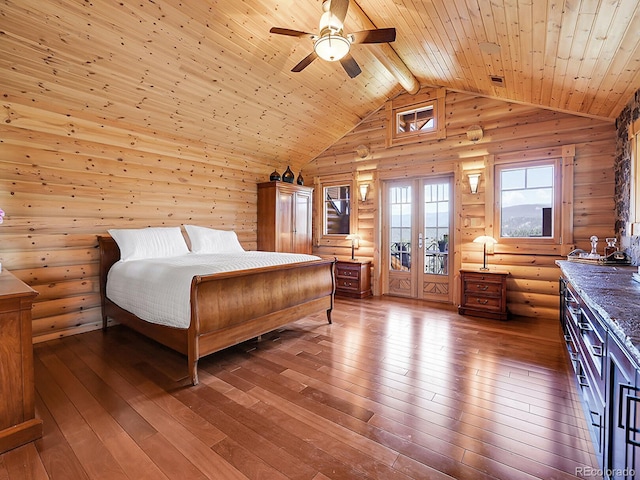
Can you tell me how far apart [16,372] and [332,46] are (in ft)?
10.8

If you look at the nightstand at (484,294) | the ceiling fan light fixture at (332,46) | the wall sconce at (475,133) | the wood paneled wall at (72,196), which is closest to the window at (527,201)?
the wall sconce at (475,133)

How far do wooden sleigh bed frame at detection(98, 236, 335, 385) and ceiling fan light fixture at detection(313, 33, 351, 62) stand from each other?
6.88 feet

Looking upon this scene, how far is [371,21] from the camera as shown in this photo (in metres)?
3.63

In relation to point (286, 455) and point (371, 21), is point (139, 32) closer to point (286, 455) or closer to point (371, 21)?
point (371, 21)

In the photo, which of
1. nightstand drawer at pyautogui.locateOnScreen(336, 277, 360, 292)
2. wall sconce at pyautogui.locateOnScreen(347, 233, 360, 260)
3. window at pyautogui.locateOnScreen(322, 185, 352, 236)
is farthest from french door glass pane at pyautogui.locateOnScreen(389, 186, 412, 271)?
window at pyautogui.locateOnScreen(322, 185, 352, 236)

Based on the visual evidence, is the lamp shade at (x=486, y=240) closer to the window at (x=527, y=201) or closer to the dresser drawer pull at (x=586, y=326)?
the window at (x=527, y=201)

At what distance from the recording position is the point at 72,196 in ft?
11.9

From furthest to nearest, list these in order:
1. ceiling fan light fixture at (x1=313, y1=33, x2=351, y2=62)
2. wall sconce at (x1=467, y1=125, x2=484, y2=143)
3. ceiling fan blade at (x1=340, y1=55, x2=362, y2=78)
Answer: wall sconce at (x1=467, y1=125, x2=484, y2=143) < ceiling fan blade at (x1=340, y1=55, x2=362, y2=78) < ceiling fan light fixture at (x1=313, y1=33, x2=351, y2=62)

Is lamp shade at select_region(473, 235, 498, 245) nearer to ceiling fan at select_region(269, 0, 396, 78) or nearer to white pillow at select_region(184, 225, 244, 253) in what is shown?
ceiling fan at select_region(269, 0, 396, 78)

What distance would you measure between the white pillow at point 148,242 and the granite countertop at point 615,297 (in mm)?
4102

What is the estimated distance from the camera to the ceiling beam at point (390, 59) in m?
3.46

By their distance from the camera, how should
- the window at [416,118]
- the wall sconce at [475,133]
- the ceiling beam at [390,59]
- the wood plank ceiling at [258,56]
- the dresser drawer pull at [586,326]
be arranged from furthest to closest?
the window at [416,118]
the wall sconce at [475,133]
the ceiling beam at [390,59]
the wood plank ceiling at [258,56]
the dresser drawer pull at [586,326]

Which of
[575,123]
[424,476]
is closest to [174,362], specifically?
[424,476]

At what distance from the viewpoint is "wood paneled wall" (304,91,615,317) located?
4.04 meters
